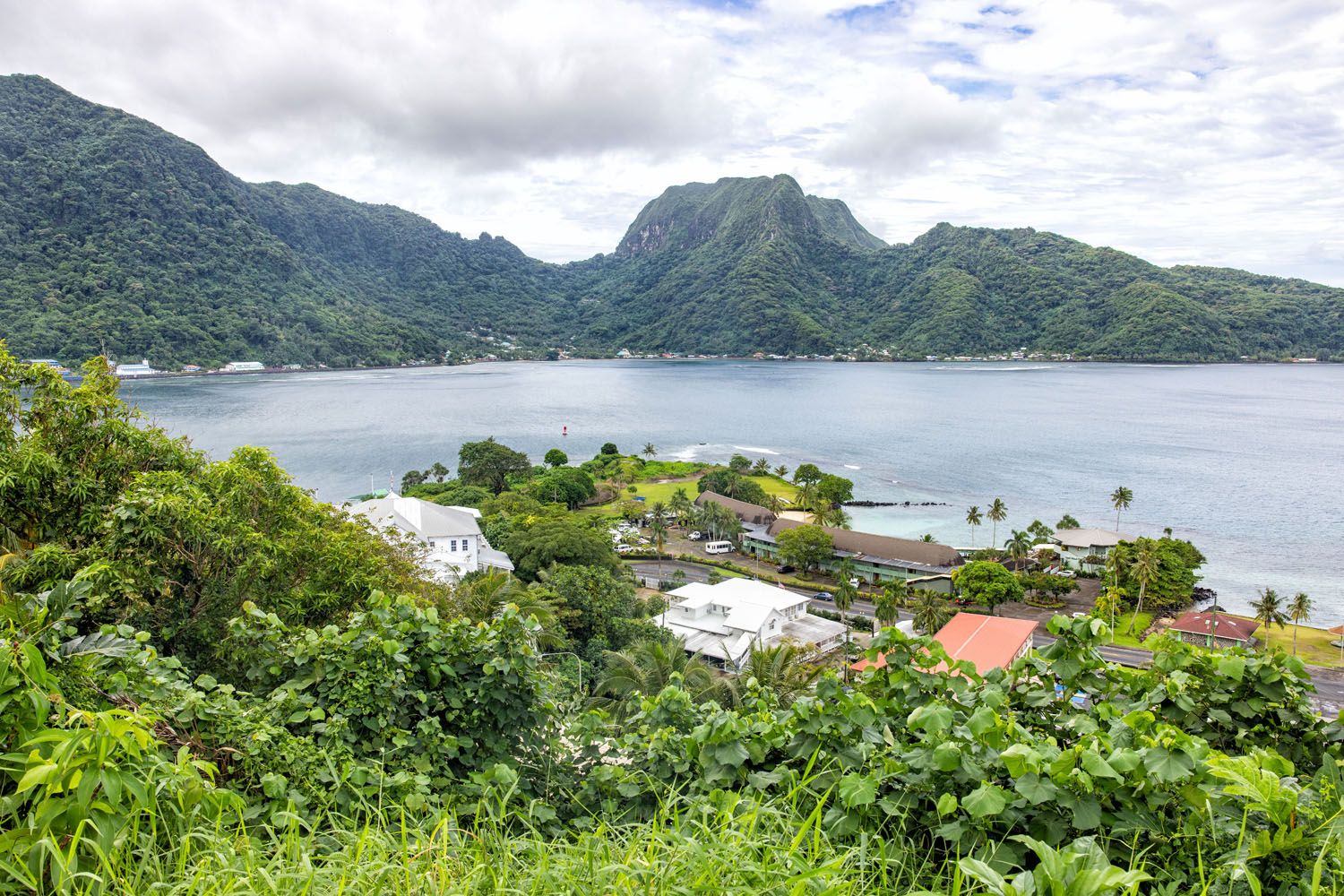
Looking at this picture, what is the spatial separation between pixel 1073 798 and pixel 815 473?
2039 inches

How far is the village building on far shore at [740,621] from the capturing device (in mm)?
24312

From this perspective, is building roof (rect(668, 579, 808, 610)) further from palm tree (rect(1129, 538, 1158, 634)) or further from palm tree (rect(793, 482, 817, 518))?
palm tree (rect(793, 482, 817, 518))

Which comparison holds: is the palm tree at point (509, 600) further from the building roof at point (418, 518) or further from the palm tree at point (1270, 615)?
the palm tree at point (1270, 615)

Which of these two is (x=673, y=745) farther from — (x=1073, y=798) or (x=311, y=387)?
(x=311, y=387)

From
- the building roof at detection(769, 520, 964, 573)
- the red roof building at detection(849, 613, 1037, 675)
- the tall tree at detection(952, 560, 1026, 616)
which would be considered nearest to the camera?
the red roof building at detection(849, 613, 1037, 675)

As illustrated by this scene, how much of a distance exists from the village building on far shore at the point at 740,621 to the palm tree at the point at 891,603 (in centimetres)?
168

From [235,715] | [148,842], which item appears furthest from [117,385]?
[148,842]

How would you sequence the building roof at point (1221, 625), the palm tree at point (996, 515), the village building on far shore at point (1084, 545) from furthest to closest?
1. the palm tree at point (996, 515)
2. the village building on far shore at point (1084, 545)
3. the building roof at point (1221, 625)

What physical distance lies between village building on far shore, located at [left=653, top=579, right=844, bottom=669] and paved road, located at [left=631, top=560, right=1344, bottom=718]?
19.2ft

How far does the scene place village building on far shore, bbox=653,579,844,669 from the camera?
24.3 meters

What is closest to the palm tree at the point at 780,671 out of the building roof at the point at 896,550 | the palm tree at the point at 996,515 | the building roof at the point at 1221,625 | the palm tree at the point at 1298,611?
the building roof at the point at 1221,625

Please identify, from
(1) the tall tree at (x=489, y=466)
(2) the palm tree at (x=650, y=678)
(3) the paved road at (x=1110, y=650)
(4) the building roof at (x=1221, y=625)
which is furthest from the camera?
(1) the tall tree at (x=489, y=466)

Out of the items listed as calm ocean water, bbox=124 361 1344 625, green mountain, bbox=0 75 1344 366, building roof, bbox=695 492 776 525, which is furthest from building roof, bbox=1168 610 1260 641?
green mountain, bbox=0 75 1344 366

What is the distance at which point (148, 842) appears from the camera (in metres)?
2.24
